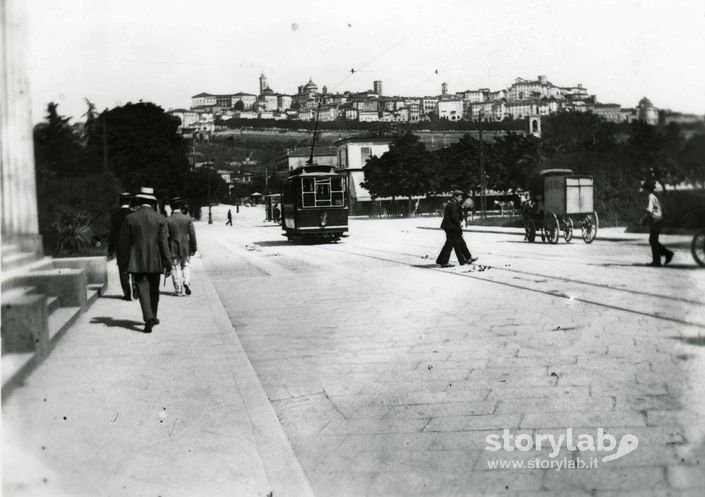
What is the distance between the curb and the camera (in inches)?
141

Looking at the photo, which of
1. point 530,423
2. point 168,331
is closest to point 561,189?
point 168,331

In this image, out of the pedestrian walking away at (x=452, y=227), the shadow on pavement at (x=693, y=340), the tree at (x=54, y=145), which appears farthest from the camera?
the pedestrian walking away at (x=452, y=227)

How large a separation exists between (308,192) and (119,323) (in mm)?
18280

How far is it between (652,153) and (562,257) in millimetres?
13436

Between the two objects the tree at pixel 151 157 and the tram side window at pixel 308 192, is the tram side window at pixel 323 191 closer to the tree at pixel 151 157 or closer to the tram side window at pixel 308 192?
the tram side window at pixel 308 192

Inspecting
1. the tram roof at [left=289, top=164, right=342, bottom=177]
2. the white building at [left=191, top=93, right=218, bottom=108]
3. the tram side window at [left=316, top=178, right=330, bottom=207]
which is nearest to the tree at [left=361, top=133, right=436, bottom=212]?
the tram roof at [left=289, top=164, right=342, bottom=177]

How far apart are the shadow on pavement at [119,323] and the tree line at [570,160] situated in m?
5.30

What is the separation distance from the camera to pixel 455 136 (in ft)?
275

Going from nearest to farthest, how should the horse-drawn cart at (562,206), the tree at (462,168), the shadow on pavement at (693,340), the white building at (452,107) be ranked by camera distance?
the shadow on pavement at (693,340) → the white building at (452,107) → the horse-drawn cart at (562,206) → the tree at (462,168)

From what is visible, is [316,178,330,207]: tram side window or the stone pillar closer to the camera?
the stone pillar

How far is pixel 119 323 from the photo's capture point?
28.0 feet

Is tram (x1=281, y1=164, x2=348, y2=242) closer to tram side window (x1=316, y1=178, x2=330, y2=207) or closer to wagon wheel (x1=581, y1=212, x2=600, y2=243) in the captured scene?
tram side window (x1=316, y1=178, x2=330, y2=207)

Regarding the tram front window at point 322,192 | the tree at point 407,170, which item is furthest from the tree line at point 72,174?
the tree at point 407,170

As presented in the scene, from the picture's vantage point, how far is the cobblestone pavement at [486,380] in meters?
3.67
